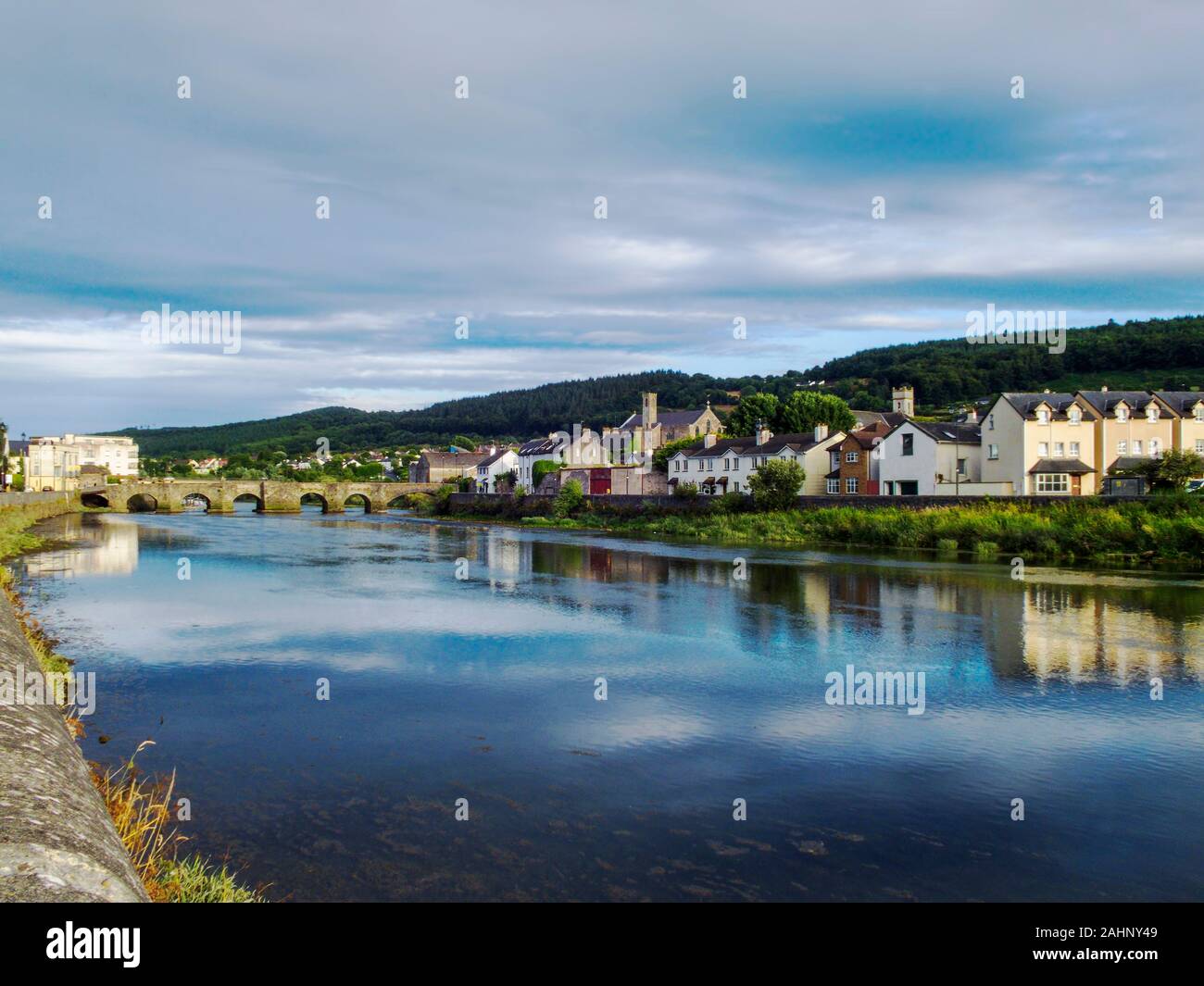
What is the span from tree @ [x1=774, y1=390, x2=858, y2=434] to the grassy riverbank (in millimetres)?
22758

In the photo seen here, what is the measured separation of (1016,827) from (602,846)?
468 cm

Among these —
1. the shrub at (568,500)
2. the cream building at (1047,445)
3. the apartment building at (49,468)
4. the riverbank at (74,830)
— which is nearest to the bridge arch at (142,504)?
the apartment building at (49,468)

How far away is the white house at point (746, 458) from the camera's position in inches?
2586

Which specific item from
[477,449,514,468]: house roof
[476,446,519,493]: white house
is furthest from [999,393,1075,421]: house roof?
[477,449,514,468]: house roof

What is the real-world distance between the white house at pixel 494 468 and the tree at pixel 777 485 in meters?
50.2

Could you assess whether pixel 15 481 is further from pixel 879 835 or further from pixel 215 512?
pixel 879 835

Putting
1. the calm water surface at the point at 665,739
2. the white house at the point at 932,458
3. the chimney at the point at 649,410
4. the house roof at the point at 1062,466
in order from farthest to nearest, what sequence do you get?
the chimney at the point at 649,410
the white house at the point at 932,458
the house roof at the point at 1062,466
the calm water surface at the point at 665,739

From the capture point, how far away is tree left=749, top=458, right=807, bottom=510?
190 feet

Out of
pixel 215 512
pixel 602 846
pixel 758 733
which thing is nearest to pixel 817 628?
pixel 758 733

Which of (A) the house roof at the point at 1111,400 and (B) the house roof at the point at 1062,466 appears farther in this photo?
(A) the house roof at the point at 1111,400

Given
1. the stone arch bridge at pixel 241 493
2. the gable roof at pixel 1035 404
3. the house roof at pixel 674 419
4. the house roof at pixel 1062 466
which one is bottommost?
the stone arch bridge at pixel 241 493

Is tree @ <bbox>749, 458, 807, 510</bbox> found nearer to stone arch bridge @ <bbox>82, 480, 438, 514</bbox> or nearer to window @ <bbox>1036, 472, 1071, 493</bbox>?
window @ <bbox>1036, 472, 1071, 493</bbox>

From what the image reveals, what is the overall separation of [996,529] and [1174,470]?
863cm

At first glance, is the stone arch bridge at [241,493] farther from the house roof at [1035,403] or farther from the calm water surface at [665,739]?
the calm water surface at [665,739]
